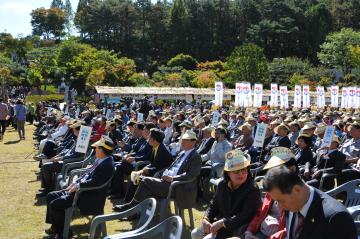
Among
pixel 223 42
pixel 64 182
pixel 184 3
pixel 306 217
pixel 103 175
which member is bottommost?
pixel 64 182

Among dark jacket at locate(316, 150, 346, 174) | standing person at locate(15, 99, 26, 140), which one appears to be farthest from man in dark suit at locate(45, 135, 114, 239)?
standing person at locate(15, 99, 26, 140)

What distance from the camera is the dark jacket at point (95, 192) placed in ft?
19.8

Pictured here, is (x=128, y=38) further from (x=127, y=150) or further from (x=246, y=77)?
(x=127, y=150)

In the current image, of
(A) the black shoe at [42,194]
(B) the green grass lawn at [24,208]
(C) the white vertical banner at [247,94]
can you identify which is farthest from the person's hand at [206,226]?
(C) the white vertical banner at [247,94]

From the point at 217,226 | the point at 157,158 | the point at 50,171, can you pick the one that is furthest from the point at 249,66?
the point at 217,226

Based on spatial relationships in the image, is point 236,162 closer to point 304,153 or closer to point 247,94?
point 304,153

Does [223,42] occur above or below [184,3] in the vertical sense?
below

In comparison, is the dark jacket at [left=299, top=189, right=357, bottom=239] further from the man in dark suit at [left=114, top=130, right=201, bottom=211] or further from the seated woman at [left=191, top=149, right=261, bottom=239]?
the man in dark suit at [left=114, top=130, right=201, bottom=211]

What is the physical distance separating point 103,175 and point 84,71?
44.7 meters

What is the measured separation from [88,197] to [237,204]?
8.51 feet

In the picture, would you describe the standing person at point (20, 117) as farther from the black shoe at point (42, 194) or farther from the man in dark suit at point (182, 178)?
the man in dark suit at point (182, 178)

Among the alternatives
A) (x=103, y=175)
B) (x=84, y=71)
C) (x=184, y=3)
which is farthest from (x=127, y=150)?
(x=184, y=3)

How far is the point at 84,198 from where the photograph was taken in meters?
6.07

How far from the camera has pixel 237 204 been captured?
4.26 meters
